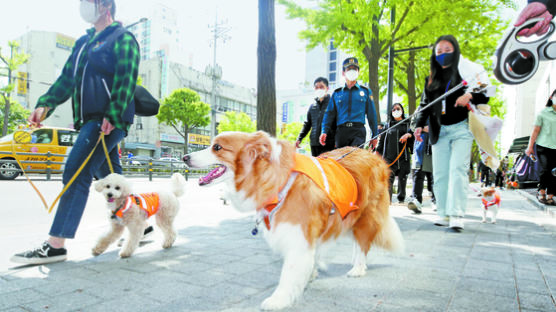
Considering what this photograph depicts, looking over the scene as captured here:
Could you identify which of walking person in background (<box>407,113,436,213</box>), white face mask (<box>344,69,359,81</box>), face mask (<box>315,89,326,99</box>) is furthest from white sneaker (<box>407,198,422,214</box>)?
white face mask (<box>344,69,359,81</box>)

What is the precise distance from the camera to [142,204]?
10.7 ft

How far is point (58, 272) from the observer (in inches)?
100

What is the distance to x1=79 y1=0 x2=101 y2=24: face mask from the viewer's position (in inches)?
115

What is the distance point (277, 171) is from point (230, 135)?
40cm

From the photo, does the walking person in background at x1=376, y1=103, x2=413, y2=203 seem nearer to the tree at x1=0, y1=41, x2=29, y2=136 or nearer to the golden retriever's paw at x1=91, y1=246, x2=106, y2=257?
the golden retriever's paw at x1=91, y1=246, x2=106, y2=257

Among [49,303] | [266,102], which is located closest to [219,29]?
[266,102]

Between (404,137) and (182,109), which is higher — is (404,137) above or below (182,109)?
below

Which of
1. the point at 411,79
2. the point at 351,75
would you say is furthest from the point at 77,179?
the point at 411,79

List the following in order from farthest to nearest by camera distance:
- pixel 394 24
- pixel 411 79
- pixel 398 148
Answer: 1. pixel 411 79
2. pixel 394 24
3. pixel 398 148

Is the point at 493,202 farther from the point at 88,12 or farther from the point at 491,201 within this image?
the point at 88,12

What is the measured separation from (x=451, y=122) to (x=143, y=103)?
380 cm

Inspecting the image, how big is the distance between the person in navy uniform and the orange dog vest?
96.6 inches

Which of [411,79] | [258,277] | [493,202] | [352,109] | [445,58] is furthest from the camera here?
[411,79]

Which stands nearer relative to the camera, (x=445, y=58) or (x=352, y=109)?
(x=445, y=58)
